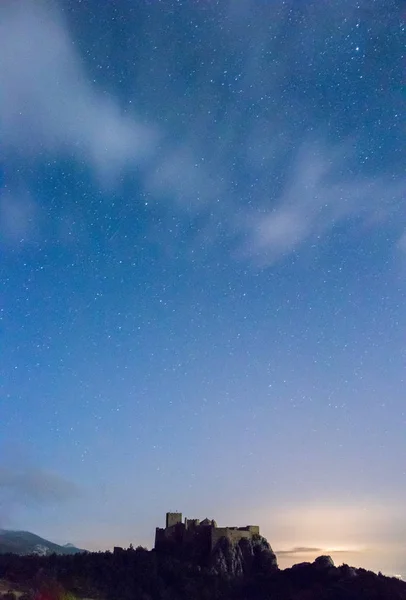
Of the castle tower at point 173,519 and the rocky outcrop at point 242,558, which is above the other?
the castle tower at point 173,519

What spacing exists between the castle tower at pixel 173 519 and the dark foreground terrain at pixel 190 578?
6.08 m

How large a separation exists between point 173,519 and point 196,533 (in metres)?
7.14

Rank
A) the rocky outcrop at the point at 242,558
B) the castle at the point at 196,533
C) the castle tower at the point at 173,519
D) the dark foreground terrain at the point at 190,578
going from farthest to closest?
the castle tower at the point at 173,519 → the castle at the point at 196,533 → the rocky outcrop at the point at 242,558 → the dark foreground terrain at the point at 190,578

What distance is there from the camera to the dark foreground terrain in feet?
257

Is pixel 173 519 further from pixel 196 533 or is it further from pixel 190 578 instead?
pixel 190 578

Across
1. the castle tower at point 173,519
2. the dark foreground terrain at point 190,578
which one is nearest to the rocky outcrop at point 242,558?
the dark foreground terrain at point 190,578

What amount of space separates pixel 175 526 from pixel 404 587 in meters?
39.3

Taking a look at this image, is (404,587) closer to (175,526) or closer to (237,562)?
(237,562)

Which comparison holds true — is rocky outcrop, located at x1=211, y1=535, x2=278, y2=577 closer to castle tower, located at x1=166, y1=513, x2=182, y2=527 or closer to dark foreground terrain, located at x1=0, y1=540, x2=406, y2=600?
dark foreground terrain, located at x1=0, y1=540, x2=406, y2=600

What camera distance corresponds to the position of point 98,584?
8331cm

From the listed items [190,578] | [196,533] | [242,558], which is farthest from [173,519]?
[190,578]

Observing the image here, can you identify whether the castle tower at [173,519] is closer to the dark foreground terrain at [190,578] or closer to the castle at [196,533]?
the castle at [196,533]

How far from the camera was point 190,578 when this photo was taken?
284 ft

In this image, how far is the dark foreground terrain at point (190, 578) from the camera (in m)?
78.4
